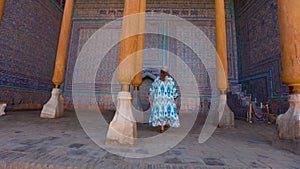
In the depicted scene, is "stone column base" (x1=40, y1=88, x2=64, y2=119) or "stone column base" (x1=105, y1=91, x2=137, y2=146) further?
"stone column base" (x1=40, y1=88, x2=64, y2=119)

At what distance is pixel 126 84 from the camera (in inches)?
97.7

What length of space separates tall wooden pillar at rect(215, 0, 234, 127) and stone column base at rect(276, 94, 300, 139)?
73.2 inches

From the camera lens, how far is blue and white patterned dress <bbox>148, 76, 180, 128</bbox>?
3.31 meters

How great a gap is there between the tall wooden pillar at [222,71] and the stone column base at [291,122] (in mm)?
1860

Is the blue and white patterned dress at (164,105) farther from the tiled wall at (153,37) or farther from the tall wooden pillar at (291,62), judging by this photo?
the tiled wall at (153,37)

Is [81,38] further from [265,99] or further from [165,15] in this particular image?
[265,99]

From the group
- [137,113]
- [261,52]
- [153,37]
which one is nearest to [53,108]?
[137,113]

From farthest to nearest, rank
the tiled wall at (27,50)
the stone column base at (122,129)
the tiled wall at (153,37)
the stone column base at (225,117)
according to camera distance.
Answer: the tiled wall at (153,37)
the tiled wall at (27,50)
the stone column base at (225,117)
the stone column base at (122,129)

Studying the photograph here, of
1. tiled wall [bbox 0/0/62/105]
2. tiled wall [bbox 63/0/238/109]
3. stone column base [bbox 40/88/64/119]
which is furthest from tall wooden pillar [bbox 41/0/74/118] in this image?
tiled wall [bbox 63/0/238/109]

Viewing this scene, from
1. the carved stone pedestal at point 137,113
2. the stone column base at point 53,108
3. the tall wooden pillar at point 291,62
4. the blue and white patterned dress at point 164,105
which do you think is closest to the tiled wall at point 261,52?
the tall wooden pillar at point 291,62

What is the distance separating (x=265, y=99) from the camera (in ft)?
21.1

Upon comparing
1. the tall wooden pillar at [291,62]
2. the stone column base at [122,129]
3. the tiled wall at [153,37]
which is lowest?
the stone column base at [122,129]

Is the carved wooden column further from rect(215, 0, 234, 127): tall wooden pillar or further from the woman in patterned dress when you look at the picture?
rect(215, 0, 234, 127): tall wooden pillar

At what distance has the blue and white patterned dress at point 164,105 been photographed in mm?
3309
